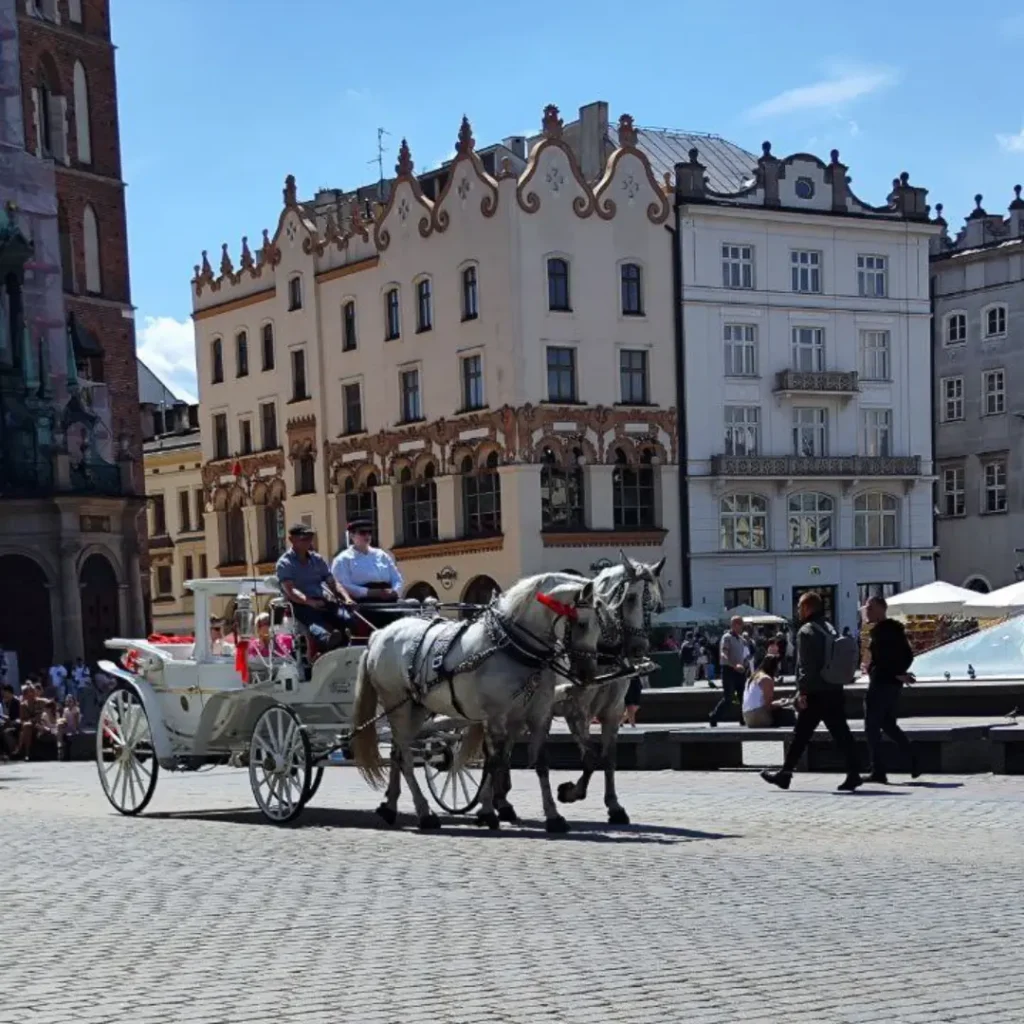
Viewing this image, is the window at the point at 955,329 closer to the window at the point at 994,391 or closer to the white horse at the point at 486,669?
the window at the point at 994,391

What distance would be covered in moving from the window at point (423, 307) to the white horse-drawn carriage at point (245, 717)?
44.2 metres

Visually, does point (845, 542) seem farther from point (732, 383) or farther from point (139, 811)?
point (139, 811)

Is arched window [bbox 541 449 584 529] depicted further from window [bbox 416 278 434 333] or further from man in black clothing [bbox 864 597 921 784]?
man in black clothing [bbox 864 597 921 784]

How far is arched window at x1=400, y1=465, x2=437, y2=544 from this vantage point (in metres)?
62.9

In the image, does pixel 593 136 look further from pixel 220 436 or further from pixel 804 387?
pixel 220 436

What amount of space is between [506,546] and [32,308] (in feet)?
56.5

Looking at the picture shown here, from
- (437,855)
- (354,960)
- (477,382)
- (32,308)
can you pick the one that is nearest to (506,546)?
(477,382)

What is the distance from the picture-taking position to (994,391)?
70.3 m

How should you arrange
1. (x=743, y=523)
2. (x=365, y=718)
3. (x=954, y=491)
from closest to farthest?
(x=365, y=718) → (x=743, y=523) → (x=954, y=491)

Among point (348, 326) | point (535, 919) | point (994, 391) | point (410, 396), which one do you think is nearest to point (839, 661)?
point (535, 919)

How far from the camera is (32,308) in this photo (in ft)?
160

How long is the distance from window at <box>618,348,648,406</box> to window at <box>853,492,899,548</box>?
341 inches

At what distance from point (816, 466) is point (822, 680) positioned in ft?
152

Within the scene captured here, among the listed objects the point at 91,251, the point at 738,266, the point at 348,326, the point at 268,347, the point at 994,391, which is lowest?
the point at 994,391
